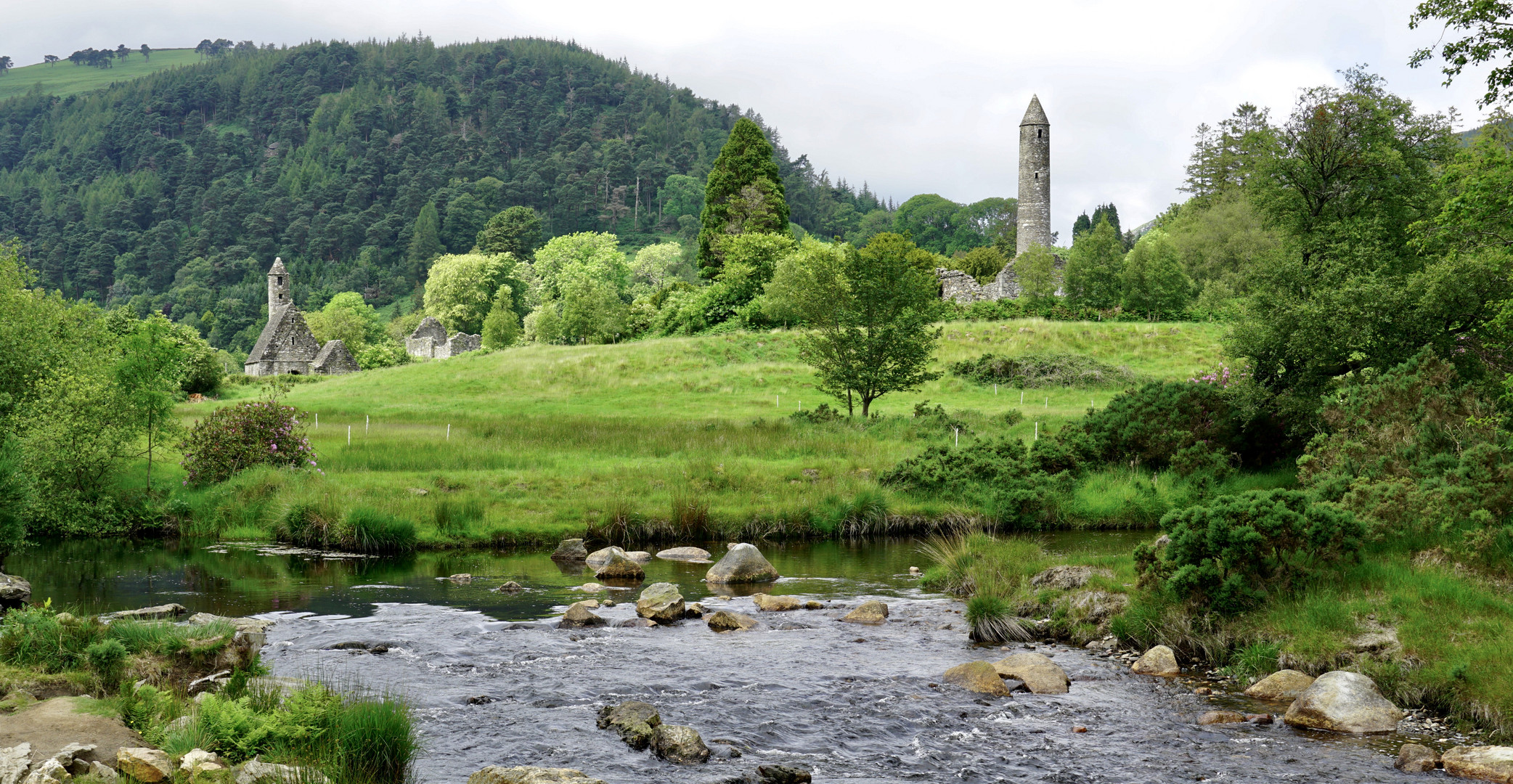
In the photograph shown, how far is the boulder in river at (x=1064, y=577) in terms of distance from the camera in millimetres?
16391

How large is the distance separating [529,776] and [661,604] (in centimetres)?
701

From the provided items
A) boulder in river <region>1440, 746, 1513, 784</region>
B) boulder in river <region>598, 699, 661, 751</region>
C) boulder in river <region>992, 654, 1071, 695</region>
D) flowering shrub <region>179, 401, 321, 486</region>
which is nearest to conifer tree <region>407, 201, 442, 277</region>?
flowering shrub <region>179, 401, 321, 486</region>

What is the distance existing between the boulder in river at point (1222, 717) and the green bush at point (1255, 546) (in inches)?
104

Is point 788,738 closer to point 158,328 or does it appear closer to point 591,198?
point 158,328

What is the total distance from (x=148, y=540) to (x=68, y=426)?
3020 mm

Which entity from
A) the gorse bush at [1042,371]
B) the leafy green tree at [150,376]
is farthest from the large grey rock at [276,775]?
the gorse bush at [1042,371]

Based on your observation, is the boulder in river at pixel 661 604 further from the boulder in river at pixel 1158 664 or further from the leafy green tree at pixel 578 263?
the leafy green tree at pixel 578 263

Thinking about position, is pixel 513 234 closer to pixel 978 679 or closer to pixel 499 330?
pixel 499 330

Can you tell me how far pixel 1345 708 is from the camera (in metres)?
10.7

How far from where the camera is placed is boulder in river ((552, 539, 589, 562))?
20969mm

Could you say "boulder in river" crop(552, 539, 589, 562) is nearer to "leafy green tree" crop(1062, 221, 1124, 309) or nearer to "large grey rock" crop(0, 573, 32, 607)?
"large grey rock" crop(0, 573, 32, 607)

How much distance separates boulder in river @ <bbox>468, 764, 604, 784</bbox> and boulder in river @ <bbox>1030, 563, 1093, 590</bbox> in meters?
9.99

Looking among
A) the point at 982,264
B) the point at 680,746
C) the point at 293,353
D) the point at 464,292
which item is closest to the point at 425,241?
the point at 464,292

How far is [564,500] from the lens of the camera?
78.5 feet
